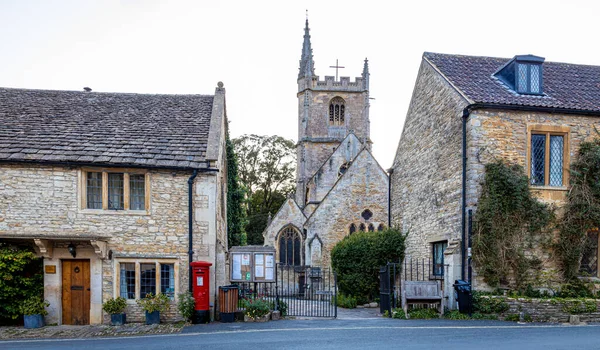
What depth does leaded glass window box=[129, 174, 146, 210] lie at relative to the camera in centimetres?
1607

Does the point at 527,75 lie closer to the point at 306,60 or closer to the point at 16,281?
the point at 16,281

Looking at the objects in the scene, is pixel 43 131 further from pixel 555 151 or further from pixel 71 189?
pixel 555 151

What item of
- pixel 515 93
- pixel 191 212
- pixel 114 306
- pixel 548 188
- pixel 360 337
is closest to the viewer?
pixel 360 337

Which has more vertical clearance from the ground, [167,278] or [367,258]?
[167,278]

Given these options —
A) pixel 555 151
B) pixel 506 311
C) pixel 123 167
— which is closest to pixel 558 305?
pixel 506 311

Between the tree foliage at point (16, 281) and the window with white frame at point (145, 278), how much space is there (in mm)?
2191

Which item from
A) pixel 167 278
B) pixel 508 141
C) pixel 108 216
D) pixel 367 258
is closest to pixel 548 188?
pixel 508 141

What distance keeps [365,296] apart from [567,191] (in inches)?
359

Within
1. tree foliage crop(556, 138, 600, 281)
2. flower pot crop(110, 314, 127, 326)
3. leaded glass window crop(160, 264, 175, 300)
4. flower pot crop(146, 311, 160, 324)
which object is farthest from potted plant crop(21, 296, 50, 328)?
tree foliage crop(556, 138, 600, 281)

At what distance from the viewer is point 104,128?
17.9 m

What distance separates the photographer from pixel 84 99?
20.5 metres

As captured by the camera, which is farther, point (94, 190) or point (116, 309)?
point (94, 190)

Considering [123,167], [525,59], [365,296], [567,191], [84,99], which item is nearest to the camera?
[123,167]

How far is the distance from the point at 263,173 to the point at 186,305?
44872mm
